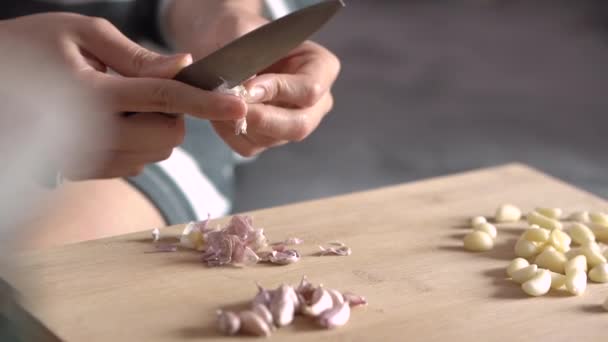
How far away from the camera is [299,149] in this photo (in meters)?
1.87

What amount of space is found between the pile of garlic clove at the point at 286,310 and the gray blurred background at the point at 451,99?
2.83 ft

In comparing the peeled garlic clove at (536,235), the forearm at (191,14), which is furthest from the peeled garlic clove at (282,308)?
the forearm at (191,14)

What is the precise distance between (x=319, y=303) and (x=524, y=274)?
18 centimetres

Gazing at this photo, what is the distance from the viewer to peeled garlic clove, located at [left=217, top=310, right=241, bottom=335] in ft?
2.23

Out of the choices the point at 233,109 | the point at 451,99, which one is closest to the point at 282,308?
the point at 233,109

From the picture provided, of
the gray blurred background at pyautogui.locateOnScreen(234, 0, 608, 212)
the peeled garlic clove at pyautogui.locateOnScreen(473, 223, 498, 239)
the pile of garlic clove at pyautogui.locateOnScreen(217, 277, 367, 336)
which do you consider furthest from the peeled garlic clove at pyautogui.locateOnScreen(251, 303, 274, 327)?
the gray blurred background at pyautogui.locateOnScreen(234, 0, 608, 212)

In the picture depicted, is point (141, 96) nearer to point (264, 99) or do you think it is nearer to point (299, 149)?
point (264, 99)

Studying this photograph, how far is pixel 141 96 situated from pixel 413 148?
1.12 metres

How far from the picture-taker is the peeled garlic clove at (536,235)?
851 millimetres

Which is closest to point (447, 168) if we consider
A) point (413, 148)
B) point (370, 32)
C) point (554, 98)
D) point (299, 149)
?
point (413, 148)

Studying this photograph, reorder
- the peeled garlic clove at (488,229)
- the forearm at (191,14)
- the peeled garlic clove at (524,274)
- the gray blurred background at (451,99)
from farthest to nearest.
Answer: the gray blurred background at (451,99) → the forearm at (191,14) → the peeled garlic clove at (488,229) → the peeled garlic clove at (524,274)

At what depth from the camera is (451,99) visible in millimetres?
2119

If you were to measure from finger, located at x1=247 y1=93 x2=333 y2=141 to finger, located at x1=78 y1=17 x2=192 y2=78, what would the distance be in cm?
10

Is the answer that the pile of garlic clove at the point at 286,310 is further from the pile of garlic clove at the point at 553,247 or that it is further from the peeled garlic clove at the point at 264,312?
the pile of garlic clove at the point at 553,247
